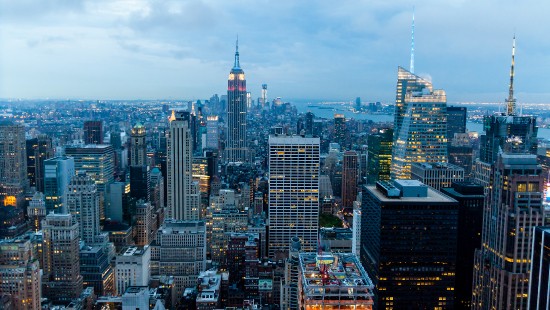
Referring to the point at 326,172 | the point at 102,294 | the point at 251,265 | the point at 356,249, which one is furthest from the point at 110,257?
the point at 326,172

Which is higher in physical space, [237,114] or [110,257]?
[237,114]

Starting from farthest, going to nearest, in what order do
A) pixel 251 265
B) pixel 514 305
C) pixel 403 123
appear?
pixel 403 123
pixel 251 265
pixel 514 305

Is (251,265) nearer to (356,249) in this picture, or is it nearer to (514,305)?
(356,249)

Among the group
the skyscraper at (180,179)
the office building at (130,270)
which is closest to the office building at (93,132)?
the skyscraper at (180,179)

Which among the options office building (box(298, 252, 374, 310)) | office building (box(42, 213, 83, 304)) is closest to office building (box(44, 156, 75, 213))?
office building (box(42, 213, 83, 304))

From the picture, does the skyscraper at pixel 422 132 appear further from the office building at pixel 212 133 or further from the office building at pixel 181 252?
the office building at pixel 212 133

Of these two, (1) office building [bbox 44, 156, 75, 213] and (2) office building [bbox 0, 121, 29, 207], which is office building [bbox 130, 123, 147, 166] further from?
(2) office building [bbox 0, 121, 29, 207]
